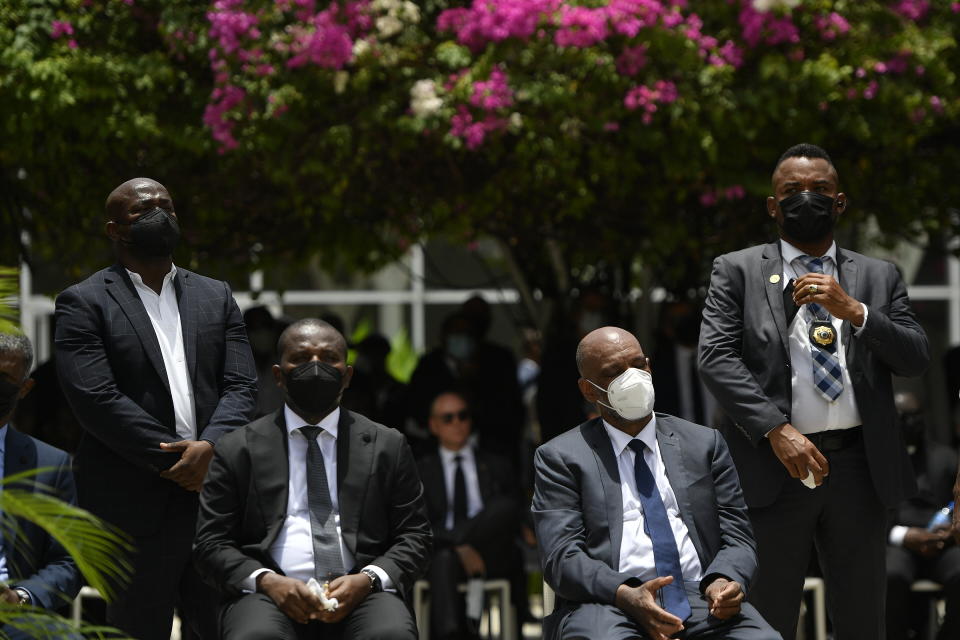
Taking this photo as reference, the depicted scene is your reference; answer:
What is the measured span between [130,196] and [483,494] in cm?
340

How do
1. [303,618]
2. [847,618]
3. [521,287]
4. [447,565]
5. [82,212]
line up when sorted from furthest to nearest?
[521,287]
[82,212]
[447,565]
[847,618]
[303,618]

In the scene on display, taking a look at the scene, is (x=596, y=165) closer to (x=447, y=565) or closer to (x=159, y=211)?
(x=447, y=565)

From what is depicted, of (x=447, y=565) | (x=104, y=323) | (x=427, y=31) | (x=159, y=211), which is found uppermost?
(x=427, y=31)

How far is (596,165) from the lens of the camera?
7.47 metres

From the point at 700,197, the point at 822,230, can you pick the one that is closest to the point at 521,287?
the point at 700,197

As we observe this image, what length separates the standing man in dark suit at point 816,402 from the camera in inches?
185

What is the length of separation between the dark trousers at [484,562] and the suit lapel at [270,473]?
2607 mm

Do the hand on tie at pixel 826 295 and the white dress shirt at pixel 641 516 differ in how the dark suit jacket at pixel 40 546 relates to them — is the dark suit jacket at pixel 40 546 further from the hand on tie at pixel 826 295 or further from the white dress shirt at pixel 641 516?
the hand on tie at pixel 826 295

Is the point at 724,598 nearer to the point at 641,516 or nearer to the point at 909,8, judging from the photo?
the point at 641,516

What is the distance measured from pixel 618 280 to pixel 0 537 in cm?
620

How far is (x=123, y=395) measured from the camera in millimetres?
4680

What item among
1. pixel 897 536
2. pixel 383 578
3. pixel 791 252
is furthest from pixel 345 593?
pixel 897 536

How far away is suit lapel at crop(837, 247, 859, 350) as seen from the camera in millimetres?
4797

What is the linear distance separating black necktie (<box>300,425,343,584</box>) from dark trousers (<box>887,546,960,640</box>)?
11.2ft
